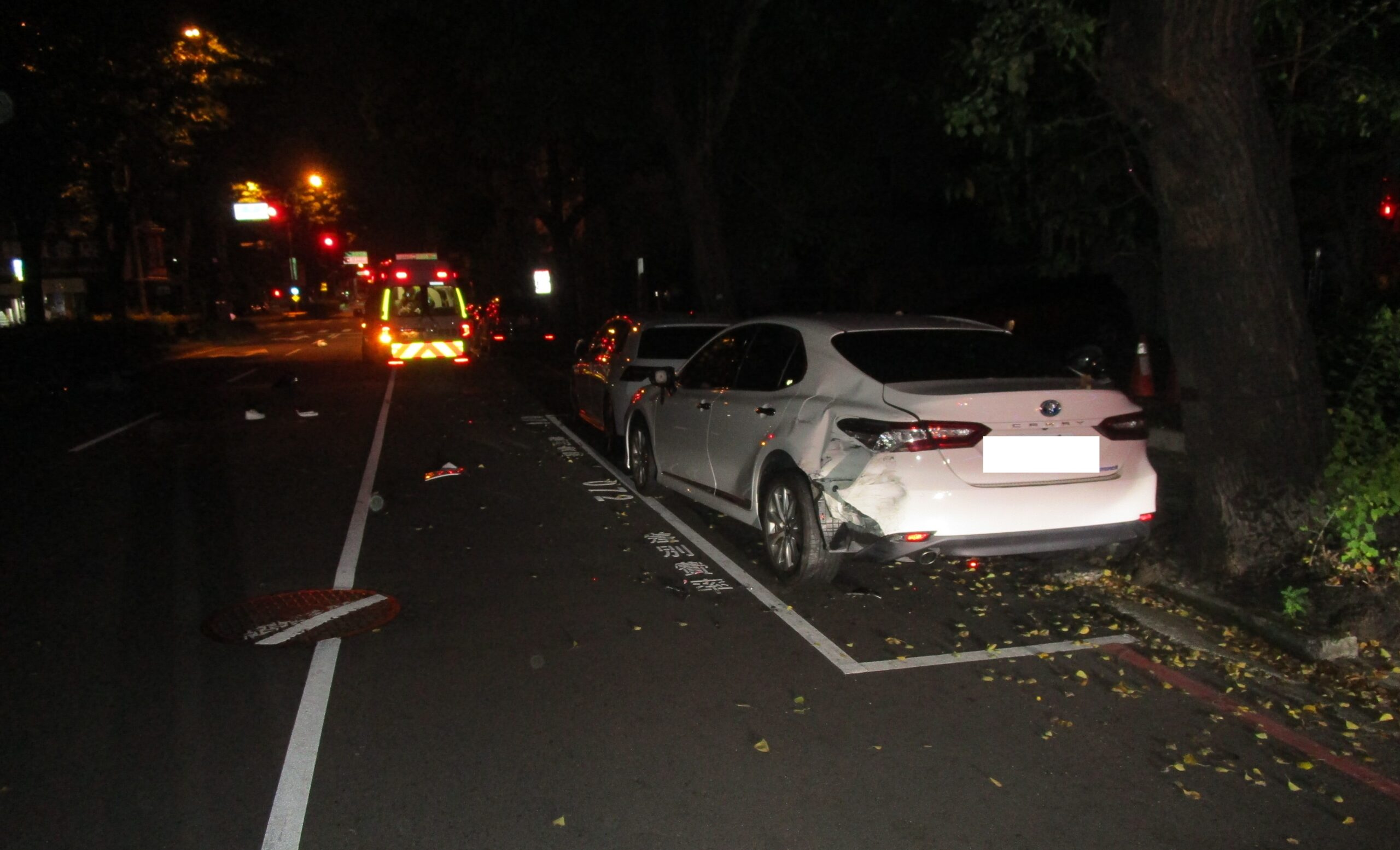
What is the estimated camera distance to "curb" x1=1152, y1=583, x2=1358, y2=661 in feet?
18.1

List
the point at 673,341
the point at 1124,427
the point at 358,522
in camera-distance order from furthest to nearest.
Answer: the point at 673,341, the point at 358,522, the point at 1124,427

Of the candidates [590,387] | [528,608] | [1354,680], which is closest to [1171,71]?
[1354,680]

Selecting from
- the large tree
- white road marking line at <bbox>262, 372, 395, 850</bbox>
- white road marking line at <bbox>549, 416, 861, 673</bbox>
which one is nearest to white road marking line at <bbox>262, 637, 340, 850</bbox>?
white road marking line at <bbox>262, 372, 395, 850</bbox>

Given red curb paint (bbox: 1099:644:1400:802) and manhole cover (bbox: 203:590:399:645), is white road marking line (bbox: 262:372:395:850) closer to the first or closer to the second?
manhole cover (bbox: 203:590:399:645)

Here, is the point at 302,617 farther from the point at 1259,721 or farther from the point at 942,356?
the point at 1259,721

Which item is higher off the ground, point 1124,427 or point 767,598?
point 1124,427

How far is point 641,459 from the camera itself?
1016 centimetres

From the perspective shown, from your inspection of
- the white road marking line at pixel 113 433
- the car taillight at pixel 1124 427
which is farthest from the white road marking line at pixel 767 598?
the white road marking line at pixel 113 433

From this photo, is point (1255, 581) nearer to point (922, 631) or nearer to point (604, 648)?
point (922, 631)

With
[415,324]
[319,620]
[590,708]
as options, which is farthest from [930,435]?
[415,324]

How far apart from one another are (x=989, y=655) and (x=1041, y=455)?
1148 mm

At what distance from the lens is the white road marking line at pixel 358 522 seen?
24.6 ft

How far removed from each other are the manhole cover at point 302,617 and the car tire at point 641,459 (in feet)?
10.8

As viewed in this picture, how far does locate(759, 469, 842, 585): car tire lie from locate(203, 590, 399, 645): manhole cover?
7.54 feet
